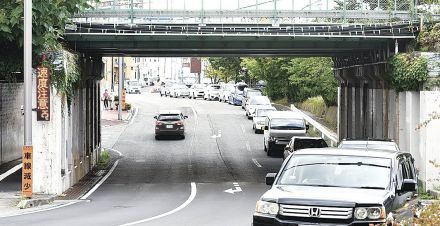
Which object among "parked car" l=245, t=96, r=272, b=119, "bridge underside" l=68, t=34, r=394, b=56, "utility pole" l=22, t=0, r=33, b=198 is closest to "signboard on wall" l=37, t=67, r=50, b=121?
"utility pole" l=22, t=0, r=33, b=198

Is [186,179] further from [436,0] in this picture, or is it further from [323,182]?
[323,182]

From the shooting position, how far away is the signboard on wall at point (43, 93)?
25.7m

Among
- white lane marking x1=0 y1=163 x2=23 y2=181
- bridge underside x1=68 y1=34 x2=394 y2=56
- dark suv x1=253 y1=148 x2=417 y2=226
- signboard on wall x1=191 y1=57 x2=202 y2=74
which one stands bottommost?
white lane marking x1=0 y1=163 x2=23 y2=181

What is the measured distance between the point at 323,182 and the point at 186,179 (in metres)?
19.9

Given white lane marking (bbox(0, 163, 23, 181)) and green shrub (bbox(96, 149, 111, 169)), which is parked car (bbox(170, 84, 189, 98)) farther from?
white lane marking (bbox(0, 163, 23, 181))

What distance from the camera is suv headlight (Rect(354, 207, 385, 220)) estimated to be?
10.8 metres

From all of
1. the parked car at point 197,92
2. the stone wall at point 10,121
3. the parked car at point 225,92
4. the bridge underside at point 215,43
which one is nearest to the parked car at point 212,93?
the parked car at point 225,92

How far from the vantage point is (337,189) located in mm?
11586

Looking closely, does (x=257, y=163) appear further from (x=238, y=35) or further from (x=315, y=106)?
(x=315, y=106)

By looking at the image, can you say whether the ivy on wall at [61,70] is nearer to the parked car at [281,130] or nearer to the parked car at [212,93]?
the parked car at [281,130]

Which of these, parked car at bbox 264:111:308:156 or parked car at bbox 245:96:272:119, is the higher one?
parked car at bbox 245:96:272:119

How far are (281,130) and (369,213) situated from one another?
3006 centimetres

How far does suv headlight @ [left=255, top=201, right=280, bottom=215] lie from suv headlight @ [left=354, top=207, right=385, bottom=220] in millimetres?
1090

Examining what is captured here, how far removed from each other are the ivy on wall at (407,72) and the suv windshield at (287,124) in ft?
36.6
